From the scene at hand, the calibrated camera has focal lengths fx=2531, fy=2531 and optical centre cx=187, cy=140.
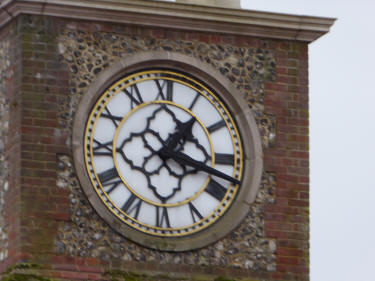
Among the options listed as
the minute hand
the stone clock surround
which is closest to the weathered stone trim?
the stone clock surround

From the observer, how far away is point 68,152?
3391cm

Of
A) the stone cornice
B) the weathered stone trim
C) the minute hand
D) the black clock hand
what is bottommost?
the weathered stone trim

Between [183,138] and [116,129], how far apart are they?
37.9 inches

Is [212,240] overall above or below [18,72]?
below

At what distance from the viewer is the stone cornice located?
113 feet

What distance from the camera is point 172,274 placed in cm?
3388

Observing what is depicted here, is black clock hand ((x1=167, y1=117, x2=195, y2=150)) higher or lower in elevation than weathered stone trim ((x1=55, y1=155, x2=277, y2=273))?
higher

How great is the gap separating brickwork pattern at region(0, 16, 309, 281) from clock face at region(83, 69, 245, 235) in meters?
0.44

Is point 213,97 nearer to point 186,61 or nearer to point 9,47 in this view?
point 186,61

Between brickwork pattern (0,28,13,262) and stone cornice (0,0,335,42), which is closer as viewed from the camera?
brickwork pattern (0,28,13,262)

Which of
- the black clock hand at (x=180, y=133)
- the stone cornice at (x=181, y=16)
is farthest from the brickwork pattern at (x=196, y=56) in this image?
the black clock hand at (x=180, y=133)

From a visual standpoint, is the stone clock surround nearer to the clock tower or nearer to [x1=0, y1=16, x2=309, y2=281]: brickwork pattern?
the clock tower

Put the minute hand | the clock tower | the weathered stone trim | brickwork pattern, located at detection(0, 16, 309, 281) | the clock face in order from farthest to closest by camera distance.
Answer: the minute hand → the clock face → the clock tower → the weathered stone trim → brickwork pattern, located at detection(0, 16, 309, 281)

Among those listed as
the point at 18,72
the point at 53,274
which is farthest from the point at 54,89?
the point at 53,274
